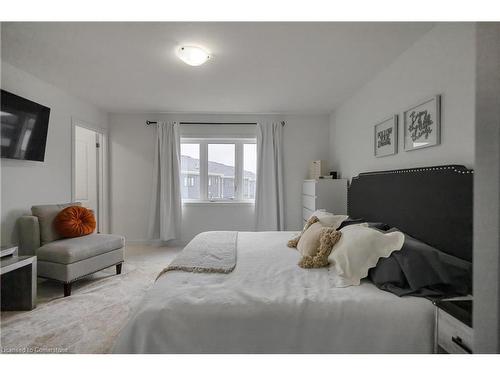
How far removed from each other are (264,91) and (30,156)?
290 centimetres

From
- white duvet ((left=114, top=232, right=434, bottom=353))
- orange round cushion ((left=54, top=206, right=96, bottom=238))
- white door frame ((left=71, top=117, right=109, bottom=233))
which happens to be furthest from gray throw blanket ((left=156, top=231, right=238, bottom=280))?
white door frame ((left=71, top=117, right=109, bottom=233))

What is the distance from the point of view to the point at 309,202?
3951 mm

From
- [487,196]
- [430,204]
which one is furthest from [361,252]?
[487,196]

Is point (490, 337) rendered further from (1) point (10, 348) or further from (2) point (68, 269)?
(2) point (68, 269)

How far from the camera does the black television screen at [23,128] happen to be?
95.7 inches

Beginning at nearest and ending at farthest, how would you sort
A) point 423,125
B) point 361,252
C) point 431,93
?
point 361,252, point 431,93, point 423,125

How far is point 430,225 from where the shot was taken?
5.78 feet

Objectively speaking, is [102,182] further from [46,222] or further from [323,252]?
[323,252]

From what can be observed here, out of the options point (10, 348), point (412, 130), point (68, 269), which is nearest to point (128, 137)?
point (68, 269)

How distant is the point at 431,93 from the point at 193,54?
1.99 meters

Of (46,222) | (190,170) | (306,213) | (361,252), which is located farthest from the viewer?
(190,170)

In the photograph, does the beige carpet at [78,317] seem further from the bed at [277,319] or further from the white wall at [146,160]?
the white wall at [146,160]

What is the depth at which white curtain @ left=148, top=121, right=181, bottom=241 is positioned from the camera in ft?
14.4

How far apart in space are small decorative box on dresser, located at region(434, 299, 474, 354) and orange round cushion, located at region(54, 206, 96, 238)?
11.1 ft
